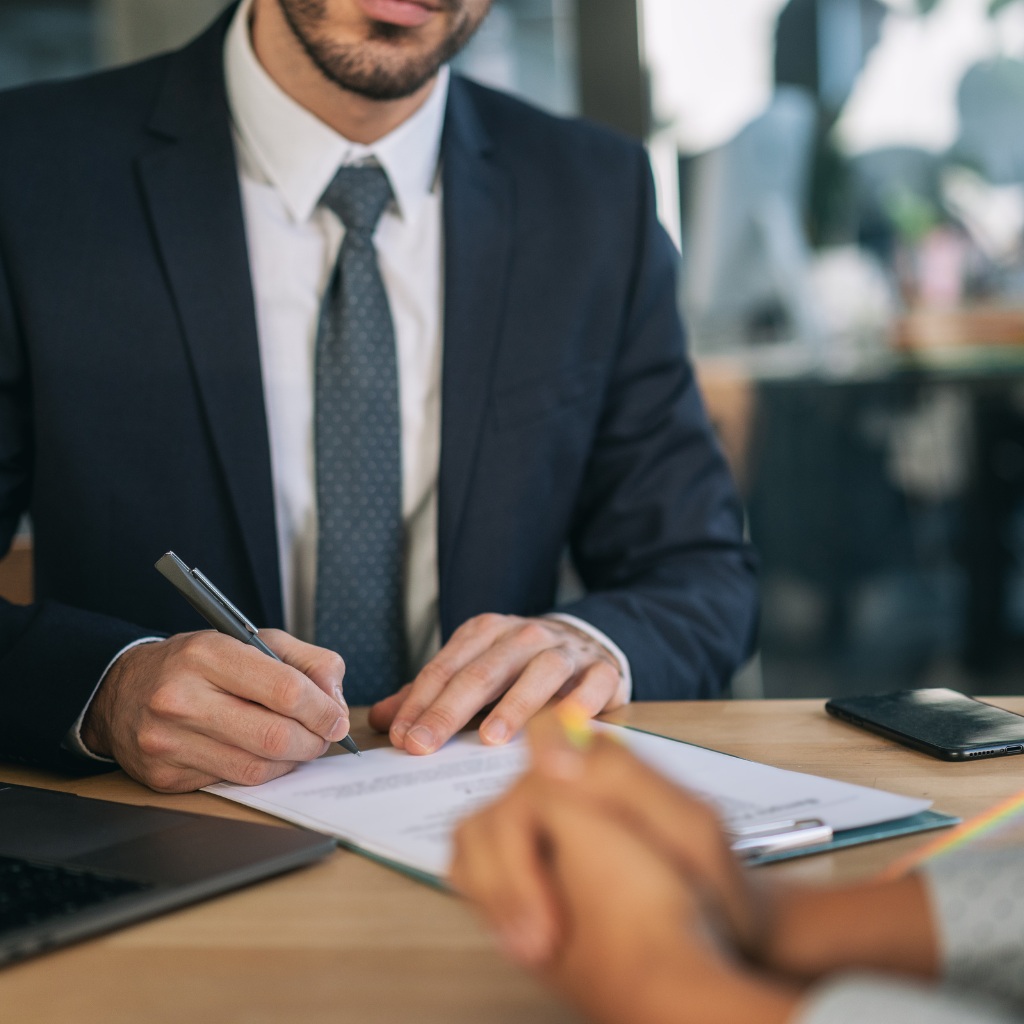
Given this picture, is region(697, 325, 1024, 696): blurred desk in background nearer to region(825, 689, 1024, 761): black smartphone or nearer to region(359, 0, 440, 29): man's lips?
region(359, 0, 440, 29): man's lips

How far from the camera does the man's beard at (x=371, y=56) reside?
1292mm

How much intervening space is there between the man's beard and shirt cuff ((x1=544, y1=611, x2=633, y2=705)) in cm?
59

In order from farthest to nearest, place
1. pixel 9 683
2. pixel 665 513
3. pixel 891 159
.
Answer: pixel 891 159 → pixel 665 513 → pixel 9 683

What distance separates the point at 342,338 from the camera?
1353mm

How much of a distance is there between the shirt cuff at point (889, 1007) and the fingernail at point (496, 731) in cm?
51

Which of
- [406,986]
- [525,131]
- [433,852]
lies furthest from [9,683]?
[525,131]

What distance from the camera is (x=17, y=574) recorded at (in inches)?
50.4

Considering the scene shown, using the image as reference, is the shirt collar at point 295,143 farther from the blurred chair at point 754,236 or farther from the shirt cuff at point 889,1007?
the blurred chair at point 754,236

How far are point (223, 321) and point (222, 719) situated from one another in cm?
60

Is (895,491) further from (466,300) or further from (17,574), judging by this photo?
(17,574)

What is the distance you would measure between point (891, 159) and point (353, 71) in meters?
2.20

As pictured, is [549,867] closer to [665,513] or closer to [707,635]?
[707,635]

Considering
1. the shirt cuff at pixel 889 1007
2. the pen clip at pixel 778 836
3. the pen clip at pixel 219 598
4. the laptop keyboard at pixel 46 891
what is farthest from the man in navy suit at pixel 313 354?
the shirt cuff at pixel 889 1007

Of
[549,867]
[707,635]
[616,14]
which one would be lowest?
[707,635]
